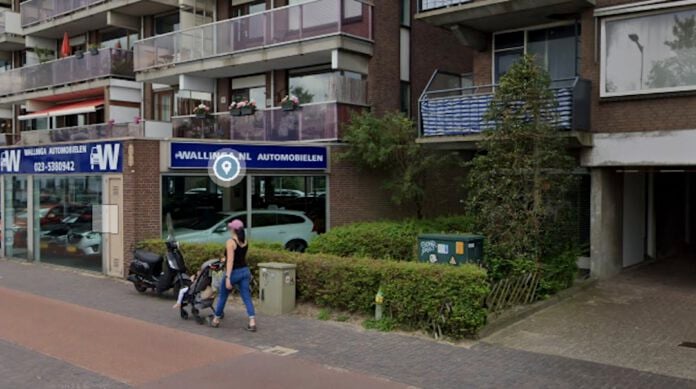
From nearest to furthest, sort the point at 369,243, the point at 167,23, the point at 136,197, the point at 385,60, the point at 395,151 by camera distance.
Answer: the point at 369,243
the point at 136,197
the point at 395,151
the point at 385,60
the point at 167,23

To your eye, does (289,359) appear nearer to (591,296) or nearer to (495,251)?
(495,251)

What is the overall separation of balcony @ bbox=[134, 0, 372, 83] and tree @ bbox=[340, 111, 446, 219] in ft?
8.21

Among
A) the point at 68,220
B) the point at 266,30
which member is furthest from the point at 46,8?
the point at 68,220

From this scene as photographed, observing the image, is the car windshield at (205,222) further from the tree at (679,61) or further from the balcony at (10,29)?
the balcony at (10,29)

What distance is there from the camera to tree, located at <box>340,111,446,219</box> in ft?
54.2

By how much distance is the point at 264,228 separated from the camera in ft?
51.6

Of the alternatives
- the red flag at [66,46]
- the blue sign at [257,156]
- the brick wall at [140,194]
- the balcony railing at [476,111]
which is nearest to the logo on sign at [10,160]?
the brick wall at [140,194]

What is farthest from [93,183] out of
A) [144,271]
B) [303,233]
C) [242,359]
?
[242,359]

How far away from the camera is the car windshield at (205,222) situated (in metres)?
14.5

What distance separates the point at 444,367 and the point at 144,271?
652 cm

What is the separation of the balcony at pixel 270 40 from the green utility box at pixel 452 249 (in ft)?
28.7

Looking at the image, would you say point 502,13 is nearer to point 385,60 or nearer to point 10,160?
point 385,60

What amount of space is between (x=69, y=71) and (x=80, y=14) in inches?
93.8

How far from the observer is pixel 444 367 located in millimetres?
7340
